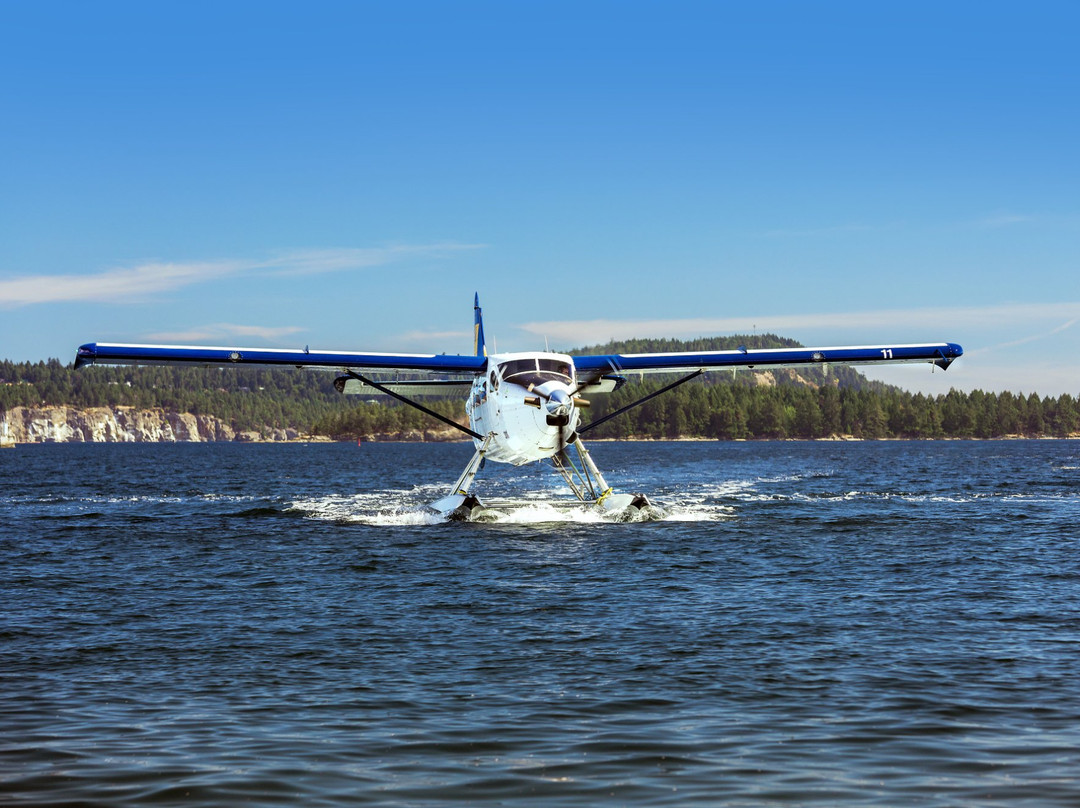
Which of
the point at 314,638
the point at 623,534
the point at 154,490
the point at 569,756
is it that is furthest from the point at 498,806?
the point at 154,490

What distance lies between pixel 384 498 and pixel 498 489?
7343 millimetres

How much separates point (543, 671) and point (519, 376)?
1336 cm

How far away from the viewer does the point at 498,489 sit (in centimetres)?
4362

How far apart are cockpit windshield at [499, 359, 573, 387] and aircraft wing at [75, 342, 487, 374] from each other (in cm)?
266

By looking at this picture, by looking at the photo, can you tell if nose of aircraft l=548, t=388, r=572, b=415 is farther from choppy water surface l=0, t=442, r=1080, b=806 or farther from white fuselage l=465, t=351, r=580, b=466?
choppy water surface l=0, t=442, r=1080, b=806

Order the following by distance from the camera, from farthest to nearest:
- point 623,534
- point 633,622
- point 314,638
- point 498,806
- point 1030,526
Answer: point 1030,526 → point 623,534 → point 633,622 → point 314,638 → point 498,806

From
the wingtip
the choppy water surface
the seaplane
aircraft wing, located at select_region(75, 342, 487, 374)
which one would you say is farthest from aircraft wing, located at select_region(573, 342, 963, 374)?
the wingtip

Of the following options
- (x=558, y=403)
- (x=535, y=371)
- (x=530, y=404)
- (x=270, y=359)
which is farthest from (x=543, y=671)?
(x=270, y=359)

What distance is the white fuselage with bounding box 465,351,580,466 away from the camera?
21.5 metres

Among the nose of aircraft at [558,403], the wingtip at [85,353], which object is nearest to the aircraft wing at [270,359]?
the wingtip at [85,353]

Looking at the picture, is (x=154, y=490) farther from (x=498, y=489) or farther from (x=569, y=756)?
(x=569, y=756)

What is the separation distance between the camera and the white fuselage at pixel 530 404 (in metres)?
21.5

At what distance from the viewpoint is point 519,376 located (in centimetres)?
2247

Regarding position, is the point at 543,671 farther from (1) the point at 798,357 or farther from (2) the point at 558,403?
(1) the point at 798,357
